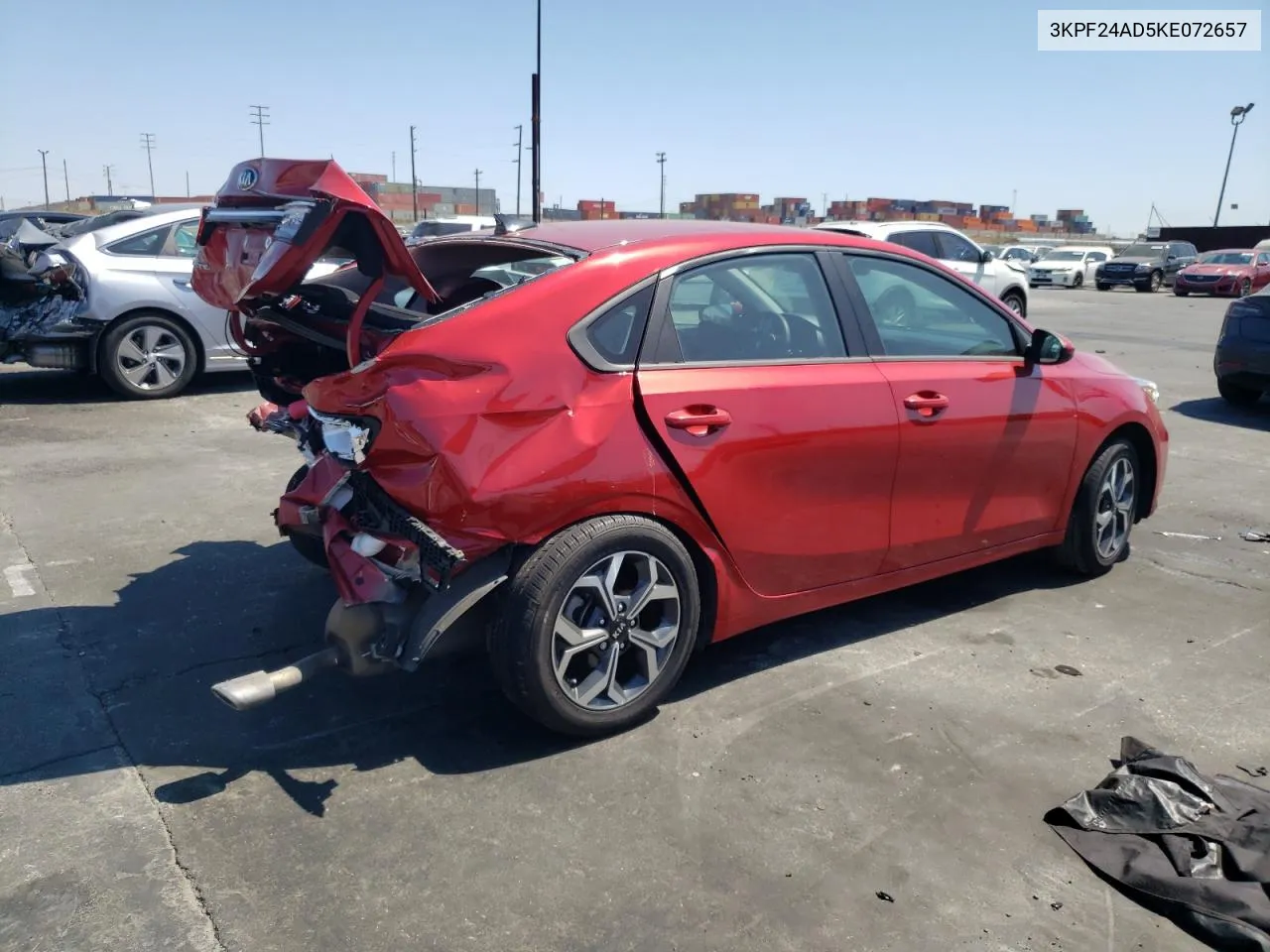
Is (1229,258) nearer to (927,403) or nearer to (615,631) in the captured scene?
(927,403)

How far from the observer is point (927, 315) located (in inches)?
175

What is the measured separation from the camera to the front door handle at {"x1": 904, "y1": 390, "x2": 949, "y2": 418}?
4066mm

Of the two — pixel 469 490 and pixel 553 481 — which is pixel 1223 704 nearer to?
pixel 553 481

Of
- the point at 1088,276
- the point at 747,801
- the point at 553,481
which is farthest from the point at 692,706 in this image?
the point at 1088,276

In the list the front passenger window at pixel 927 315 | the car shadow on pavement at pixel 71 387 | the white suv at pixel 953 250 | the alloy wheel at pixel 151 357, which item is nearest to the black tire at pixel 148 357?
the alloy wheel at pixel 151 357

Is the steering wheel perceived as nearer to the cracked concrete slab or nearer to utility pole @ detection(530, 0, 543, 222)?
the cracked concrete slab

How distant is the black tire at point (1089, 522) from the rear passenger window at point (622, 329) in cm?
260

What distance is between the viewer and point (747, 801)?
124 inches

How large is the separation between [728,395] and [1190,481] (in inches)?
204

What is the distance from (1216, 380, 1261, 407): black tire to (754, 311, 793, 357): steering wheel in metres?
8.13

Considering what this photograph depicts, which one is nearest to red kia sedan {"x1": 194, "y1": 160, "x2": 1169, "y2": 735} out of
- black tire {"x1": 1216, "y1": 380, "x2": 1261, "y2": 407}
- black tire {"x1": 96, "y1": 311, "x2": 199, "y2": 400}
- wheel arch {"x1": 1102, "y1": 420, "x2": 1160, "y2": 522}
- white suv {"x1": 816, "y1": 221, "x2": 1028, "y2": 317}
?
wheel arch {"x1": 1102, "y1": 420, "x2": 1160, "y2": 522}

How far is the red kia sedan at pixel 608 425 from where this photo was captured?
3193 mm

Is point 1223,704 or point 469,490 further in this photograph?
point 1223,704

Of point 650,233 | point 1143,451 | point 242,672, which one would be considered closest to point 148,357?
point 242,672
